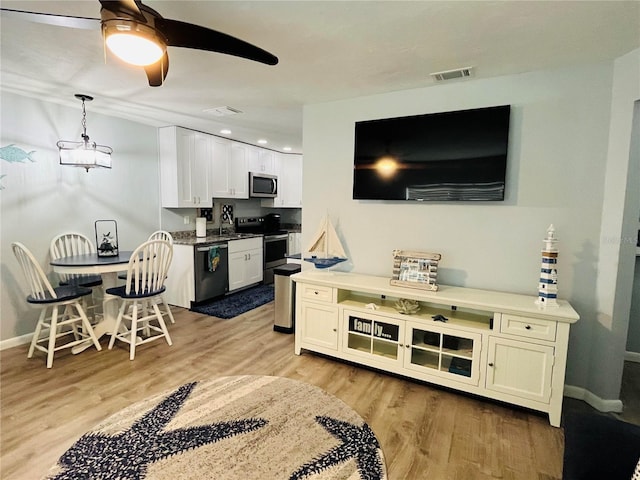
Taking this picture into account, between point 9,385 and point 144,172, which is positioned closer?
point 9,385

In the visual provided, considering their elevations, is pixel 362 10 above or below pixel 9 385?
above

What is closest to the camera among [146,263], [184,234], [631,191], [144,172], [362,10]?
[362,10]

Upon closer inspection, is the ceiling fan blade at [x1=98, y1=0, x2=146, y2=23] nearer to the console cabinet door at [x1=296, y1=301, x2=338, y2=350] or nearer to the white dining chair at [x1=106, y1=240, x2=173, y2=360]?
the white dining chair at [x1=106, y1=240, x2=173, y2=360]

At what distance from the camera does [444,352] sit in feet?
8.21

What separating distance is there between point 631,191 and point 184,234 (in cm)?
494

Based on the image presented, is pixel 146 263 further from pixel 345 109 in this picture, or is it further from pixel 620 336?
pixel 620 336

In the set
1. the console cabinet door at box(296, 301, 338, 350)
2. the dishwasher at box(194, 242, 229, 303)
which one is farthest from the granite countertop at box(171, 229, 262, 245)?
the console cabinet door at box(296, 301, 338, 350)

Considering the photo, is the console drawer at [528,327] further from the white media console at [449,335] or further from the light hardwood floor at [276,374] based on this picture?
the light hardwood floor at [276,374]

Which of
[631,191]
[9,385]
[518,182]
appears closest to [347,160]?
[518,182]

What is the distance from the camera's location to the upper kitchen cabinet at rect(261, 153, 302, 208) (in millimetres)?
6512

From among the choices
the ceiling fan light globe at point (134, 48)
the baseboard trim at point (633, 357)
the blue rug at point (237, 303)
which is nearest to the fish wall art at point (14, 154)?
the blue rug at point (237, 303)

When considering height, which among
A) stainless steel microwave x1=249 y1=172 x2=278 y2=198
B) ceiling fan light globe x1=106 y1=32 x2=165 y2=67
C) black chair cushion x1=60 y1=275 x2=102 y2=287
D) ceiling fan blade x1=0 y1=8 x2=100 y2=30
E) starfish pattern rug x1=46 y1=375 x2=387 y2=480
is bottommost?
starfish pattern rug x1=46 y1=375 x2=387 y2=480

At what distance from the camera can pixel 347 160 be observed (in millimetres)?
3258

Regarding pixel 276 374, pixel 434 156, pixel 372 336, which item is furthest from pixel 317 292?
pixel 434 156
